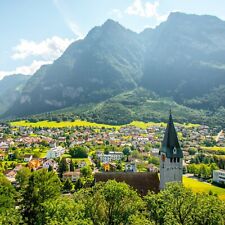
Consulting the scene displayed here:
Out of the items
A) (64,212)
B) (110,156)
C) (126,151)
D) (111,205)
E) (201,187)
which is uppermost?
(126,151)

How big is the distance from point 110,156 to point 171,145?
88.6 metres

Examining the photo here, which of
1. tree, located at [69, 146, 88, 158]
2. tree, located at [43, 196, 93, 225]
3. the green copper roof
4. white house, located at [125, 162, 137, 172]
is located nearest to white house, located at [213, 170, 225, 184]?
white house, located at [125, 162, 137, 172]

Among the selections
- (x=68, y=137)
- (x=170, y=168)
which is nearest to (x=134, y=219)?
(x=170, y=168)

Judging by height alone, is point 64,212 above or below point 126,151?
below

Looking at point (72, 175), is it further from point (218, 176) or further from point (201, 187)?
point (218, 176)

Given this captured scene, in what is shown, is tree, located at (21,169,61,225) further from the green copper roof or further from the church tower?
the green copper roof

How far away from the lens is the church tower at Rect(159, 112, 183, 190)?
2090 inches

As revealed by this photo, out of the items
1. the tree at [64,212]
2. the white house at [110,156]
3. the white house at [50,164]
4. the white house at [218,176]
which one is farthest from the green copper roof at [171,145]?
the white house at [110,156]

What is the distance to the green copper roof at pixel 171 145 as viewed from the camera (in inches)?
2095

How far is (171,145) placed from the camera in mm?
53562

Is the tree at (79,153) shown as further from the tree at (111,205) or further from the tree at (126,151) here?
the tree at (111,205)

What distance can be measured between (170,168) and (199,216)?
21008 millimetres

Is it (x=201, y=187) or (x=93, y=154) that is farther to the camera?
(x=93, y=154)

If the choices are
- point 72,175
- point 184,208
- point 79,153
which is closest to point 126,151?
point 79,153
